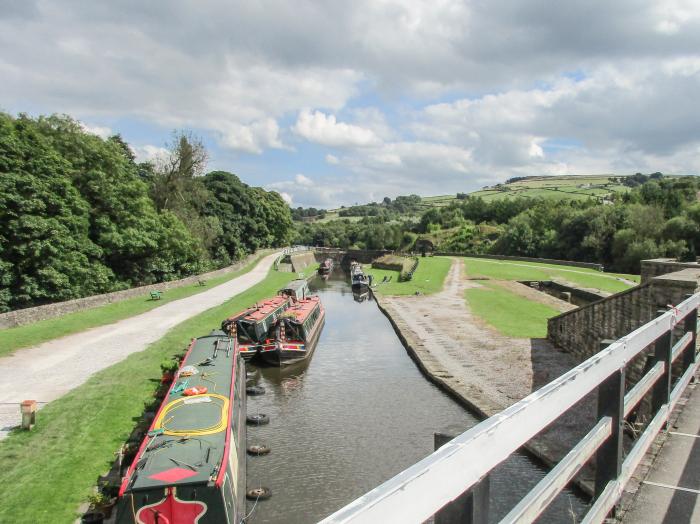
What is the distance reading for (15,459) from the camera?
35.3ft

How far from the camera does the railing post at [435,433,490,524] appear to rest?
6.46 feet

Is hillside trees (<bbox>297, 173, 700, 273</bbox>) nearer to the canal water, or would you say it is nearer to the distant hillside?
the canal water

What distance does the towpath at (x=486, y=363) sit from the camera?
13008 millimetres

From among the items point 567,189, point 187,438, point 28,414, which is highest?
point 567,189

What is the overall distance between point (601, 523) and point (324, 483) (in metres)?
9.47

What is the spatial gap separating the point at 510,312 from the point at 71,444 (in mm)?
23964

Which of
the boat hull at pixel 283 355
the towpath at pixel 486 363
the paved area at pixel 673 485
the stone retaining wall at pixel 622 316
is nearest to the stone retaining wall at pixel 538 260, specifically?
the towpath at pixel 486 363

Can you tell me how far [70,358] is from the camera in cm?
1856

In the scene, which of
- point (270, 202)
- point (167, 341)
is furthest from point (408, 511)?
point (270, 202)

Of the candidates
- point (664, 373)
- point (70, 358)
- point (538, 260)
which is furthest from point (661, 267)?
point (538, 260)

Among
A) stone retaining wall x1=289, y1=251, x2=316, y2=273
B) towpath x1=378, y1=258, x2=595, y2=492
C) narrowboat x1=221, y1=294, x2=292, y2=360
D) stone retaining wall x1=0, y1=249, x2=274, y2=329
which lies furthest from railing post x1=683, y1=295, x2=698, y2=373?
stone retaining wall x1=289, y1=251, x2=316, y2=273

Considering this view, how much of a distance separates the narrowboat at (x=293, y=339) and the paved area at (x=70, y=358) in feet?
16.6

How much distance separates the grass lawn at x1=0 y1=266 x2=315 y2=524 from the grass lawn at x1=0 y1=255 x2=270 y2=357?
436 cm

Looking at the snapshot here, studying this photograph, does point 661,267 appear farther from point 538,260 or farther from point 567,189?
point 567,189
